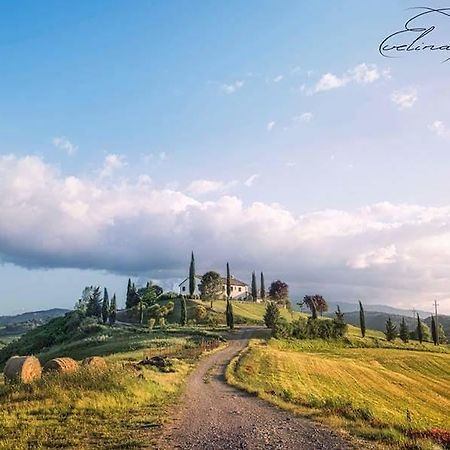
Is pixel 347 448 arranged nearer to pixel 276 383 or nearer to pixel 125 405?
pixel 125 405

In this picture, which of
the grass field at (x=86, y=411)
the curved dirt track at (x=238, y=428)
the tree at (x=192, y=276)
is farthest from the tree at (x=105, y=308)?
the curved dirt track at (x=238, y=428)

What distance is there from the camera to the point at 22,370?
31.0m

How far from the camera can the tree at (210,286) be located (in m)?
139

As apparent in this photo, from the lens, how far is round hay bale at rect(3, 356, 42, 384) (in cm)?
3083

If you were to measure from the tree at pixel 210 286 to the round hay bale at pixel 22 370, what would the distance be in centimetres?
10669

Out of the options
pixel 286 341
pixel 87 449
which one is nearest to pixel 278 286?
pixel 286 341

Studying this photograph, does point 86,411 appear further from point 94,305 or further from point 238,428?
point 94,305

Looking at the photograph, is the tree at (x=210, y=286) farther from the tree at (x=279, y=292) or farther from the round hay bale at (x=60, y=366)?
the round hay bale at (x=60, y=366)

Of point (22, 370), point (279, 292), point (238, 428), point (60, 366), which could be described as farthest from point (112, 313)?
point (238, 428)

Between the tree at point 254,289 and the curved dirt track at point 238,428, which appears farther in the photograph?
the tree at point 254,289

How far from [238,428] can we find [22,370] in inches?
747

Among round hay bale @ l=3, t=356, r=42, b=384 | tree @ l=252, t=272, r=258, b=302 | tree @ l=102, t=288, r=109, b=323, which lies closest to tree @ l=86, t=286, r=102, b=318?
tree @ l=102, t=288, r=109, b=323

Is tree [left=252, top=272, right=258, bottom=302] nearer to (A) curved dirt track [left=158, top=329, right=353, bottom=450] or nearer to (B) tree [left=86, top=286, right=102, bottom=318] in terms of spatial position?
(B) tree [left=86, top=286, right=102, bottom=318]

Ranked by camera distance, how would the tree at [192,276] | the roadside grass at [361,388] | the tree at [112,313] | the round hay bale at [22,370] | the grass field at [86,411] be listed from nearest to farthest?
1. the grass field at [86,411]
2. the roadside grass at [361,388]
3. the round hay bale at [22,370]
4. the tree at [112,313]
5. the tree at [192,276]
